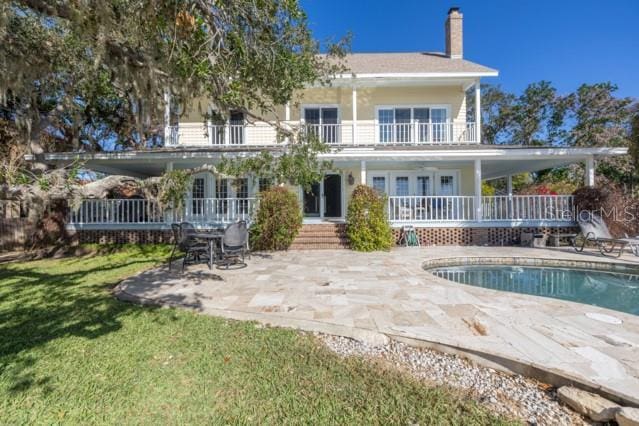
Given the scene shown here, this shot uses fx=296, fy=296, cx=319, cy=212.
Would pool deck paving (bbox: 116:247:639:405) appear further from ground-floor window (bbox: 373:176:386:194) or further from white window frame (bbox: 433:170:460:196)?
white window frame (bbox: 433:170:460:196)

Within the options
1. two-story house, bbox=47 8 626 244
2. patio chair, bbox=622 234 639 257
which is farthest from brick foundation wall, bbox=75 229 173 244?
patio chair, bbox=622 234 639 257

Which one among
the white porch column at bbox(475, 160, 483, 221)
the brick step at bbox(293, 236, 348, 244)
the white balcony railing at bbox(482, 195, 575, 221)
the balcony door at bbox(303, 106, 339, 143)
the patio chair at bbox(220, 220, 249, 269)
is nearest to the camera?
the patio chair at bbox(220, 220, 249, 269)

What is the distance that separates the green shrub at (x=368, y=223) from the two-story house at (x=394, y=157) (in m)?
1.22

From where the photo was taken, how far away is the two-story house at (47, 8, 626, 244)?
10.8 m

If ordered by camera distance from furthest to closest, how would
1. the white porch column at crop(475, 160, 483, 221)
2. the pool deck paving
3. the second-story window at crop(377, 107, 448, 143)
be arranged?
the second-story window at crop(377, 107, 448, 143) → the white porch column at crop(475, 160, 483, 221) → the pool deck paving

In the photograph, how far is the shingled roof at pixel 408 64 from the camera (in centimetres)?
1259

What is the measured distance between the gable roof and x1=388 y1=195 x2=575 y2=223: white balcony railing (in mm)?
5411

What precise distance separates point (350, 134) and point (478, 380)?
12069mm

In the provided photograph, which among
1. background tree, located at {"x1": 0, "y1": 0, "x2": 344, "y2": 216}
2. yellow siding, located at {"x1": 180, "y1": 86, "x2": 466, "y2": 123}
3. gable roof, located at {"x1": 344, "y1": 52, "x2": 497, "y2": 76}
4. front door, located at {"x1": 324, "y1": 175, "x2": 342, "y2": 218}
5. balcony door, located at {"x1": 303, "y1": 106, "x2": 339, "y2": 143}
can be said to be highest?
gable roof, located at {"x1": 344, "y1": 52, "x2": 497, "y2": 76}

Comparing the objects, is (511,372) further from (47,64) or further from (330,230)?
(47,64)

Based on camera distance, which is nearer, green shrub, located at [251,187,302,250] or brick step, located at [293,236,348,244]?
green shrub, located at [251,187,302,250]

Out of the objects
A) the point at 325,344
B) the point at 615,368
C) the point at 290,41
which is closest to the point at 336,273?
the point at 325,344

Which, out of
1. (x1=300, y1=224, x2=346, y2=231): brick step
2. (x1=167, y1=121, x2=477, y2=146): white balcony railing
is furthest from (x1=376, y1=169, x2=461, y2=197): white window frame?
(x1=300, y1=224, x2=346, y2=231): brick step

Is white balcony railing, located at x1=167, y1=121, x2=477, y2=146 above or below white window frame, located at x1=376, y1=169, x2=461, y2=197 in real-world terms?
above
